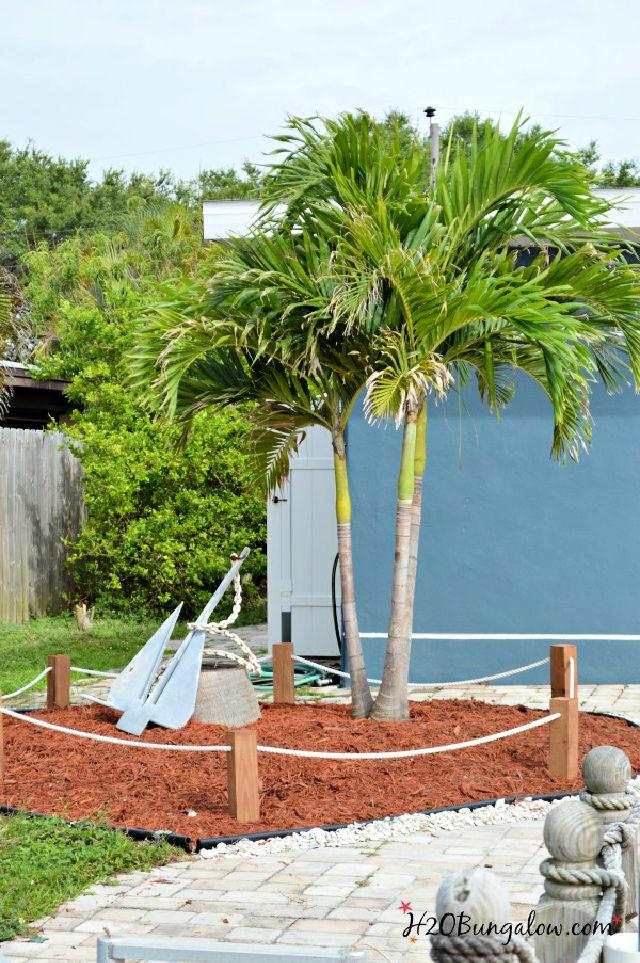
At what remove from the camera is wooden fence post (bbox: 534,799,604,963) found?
3.14 metres

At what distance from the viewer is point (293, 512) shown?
12312 mm

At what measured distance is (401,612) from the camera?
8.45 m

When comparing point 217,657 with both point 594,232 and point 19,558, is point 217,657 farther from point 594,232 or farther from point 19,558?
point 19,558

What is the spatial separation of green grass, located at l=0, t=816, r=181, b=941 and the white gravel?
0.34 metres

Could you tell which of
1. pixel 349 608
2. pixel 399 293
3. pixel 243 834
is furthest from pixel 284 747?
pixel 399 293

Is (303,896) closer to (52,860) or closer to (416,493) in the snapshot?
(52,860)

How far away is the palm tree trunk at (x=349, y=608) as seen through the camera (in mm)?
8578

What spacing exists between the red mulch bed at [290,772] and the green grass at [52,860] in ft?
0.95

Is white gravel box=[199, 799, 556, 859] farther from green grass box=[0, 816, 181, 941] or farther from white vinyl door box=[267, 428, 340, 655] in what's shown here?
white vinyl door box=[267, 428, 340, 655]

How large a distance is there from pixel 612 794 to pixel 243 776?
270cm

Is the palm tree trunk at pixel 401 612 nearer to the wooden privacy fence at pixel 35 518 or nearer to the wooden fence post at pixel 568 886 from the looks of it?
the wooden fence post at pixel 568 886

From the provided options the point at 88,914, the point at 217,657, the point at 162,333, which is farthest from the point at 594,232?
the point at 88,914

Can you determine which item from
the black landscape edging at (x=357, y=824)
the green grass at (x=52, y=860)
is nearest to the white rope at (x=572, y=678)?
the black landscape edging at (x=357, y=824)

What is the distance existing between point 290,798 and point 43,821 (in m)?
1.34
